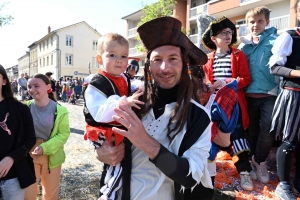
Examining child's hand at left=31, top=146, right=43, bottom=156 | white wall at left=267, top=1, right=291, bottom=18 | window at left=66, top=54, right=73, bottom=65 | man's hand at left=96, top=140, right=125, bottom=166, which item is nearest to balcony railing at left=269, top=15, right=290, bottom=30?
white wall at left=267, top=1, right=291, bottom=18

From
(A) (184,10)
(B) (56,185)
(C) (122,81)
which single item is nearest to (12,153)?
(B) (56,185)

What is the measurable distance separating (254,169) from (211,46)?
1.82m

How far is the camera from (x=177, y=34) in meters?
1.62

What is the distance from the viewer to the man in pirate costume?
4.86 ft

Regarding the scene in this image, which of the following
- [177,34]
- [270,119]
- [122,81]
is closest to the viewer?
[177,34]

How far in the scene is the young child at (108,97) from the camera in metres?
1.65

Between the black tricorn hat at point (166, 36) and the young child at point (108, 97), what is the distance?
338 mm

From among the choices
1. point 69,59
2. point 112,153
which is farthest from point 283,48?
point 69,59

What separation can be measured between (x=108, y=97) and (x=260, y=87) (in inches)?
89.3

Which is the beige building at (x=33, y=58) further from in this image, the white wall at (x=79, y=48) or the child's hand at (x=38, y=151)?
the child's hand at (x=38, y=151)

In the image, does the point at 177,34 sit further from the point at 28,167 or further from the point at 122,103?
the point at 28,167

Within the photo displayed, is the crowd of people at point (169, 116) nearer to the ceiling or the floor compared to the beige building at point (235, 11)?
nearer to the floor

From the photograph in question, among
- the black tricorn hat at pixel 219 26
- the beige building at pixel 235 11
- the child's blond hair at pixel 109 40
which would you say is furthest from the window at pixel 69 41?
the child's blond hair at pixel 109 40

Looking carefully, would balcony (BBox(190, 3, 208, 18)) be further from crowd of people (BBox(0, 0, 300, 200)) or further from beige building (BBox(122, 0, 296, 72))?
crowd of people (BBox(0, 0, 300, 200))
